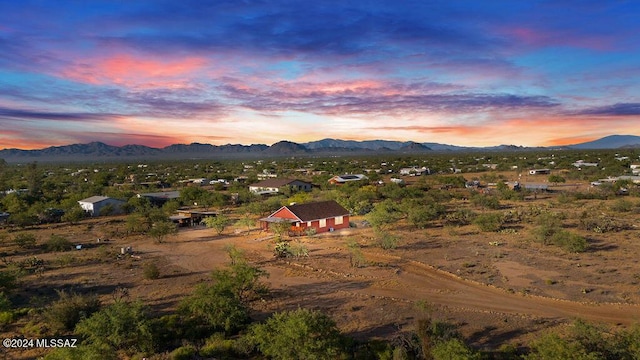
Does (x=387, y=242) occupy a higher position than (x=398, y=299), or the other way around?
(x=387, y=242)

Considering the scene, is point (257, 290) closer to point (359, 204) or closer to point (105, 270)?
point (105, 270)

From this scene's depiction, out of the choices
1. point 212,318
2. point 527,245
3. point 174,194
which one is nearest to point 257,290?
point 212,318

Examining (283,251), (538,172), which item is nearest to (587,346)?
(283,251)

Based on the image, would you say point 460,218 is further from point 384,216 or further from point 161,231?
point 161,231

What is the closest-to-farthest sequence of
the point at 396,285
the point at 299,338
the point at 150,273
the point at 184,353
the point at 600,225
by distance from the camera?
1. the point at 299,338
2. the point at 184,353
3. the point at 396,285
4. the point at 150,273
5. the point at 600,225

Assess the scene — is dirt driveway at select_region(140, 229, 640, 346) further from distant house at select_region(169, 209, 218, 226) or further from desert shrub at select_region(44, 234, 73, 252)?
distant house at select_region(169, 209, 218, 226)

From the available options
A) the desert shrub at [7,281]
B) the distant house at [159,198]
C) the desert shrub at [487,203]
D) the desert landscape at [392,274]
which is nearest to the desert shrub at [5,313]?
the desert landscape at [392,274]

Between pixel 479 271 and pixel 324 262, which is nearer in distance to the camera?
pixel 479 271

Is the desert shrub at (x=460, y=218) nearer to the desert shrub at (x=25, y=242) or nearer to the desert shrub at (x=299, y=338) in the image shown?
the desert shrub at (x=299, y=338)
